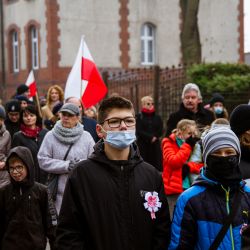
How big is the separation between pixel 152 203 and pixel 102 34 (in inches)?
1068

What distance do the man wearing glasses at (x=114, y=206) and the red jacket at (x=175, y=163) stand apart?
286 centimetres

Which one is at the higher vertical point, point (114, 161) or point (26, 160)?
point (114, 161)

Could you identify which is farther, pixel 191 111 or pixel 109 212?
pixel 191 111

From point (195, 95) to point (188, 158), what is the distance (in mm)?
1284

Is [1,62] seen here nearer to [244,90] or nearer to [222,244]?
[244,90]

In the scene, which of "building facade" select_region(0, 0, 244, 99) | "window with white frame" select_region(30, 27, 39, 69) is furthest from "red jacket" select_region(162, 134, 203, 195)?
"window with white frame" select_region(30, 27, 39, 69)

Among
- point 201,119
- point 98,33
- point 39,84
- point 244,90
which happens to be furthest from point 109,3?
point 201,119

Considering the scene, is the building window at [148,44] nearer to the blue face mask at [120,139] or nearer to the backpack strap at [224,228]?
the blue face mask at [120,139]

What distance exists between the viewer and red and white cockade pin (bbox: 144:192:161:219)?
3.72 m

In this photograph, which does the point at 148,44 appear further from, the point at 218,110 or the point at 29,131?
the point at 29,131

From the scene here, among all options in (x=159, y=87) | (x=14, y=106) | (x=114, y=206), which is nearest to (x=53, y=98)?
(x=14, y=106)

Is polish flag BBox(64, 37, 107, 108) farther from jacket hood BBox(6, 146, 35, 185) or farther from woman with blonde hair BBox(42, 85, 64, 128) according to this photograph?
jacket hood BBox(6, 146, 35, 185)

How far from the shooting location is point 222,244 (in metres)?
3.55

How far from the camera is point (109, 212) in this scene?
3701 millimetres
